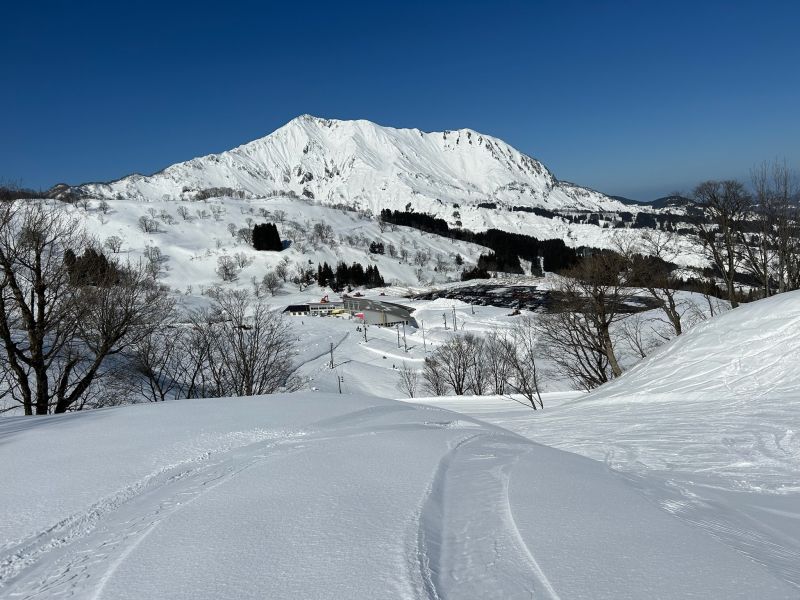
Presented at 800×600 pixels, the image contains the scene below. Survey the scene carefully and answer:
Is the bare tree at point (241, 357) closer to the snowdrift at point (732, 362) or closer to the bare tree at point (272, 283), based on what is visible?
the snowdrift at point (732, 362)

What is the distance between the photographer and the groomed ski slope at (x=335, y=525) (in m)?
2.55

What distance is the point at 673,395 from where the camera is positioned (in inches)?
443

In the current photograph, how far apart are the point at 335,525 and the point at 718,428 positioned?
739cm

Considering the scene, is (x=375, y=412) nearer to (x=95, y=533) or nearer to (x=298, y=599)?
(x=95, y=533)

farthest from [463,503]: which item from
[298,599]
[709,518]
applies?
[709,518]

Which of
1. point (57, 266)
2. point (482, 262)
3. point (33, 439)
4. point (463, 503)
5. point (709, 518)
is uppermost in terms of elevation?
point (482, 262)

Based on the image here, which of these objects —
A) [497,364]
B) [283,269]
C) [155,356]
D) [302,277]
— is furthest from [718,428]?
[283,269]

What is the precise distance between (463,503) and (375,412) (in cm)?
468

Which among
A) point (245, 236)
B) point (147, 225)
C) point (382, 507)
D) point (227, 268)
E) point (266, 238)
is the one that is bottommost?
point (382, 507)

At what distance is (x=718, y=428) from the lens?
7746 millimetres

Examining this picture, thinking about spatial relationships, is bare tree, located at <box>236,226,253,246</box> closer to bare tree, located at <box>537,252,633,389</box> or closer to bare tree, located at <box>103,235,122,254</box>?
bare tree, located at <box>103,235,122,254</box>

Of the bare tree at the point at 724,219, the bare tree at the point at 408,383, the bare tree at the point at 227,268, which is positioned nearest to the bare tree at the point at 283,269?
the bare tree at the point at 227,268

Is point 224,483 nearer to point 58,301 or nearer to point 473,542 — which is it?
point 473,542

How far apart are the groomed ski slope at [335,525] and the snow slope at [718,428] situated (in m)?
0.59
